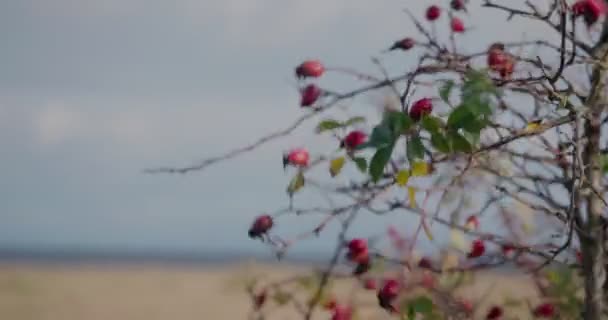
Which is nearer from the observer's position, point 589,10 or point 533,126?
point 533,126

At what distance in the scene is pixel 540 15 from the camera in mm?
2084

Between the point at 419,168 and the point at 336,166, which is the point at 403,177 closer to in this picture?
the point at 419,168

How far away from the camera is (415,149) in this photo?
166cm

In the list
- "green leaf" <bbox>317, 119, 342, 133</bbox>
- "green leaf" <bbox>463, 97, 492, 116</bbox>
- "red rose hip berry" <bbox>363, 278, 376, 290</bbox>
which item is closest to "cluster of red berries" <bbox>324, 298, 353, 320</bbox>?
"red rose hip berry" <bbox>363, 278, 376, 290</bbox>

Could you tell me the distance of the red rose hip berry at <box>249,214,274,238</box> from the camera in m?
2.11

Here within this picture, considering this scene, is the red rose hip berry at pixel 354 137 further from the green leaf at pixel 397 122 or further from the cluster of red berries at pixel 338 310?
the cluster of red berries at pixel 338 310

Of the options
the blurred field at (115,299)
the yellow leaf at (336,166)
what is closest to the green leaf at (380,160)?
the yellow leaf at (336,166)

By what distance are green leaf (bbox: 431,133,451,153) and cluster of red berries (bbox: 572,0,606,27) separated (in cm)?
57

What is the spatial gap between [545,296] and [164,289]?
21.6m

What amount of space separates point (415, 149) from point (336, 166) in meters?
0.36

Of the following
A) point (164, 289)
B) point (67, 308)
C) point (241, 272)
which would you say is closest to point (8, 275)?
point (164, 289)

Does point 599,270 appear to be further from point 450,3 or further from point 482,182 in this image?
point 450,3

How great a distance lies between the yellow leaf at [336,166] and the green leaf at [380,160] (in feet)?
1.25

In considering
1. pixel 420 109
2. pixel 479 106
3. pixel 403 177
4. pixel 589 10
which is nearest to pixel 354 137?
pixel 403 177
